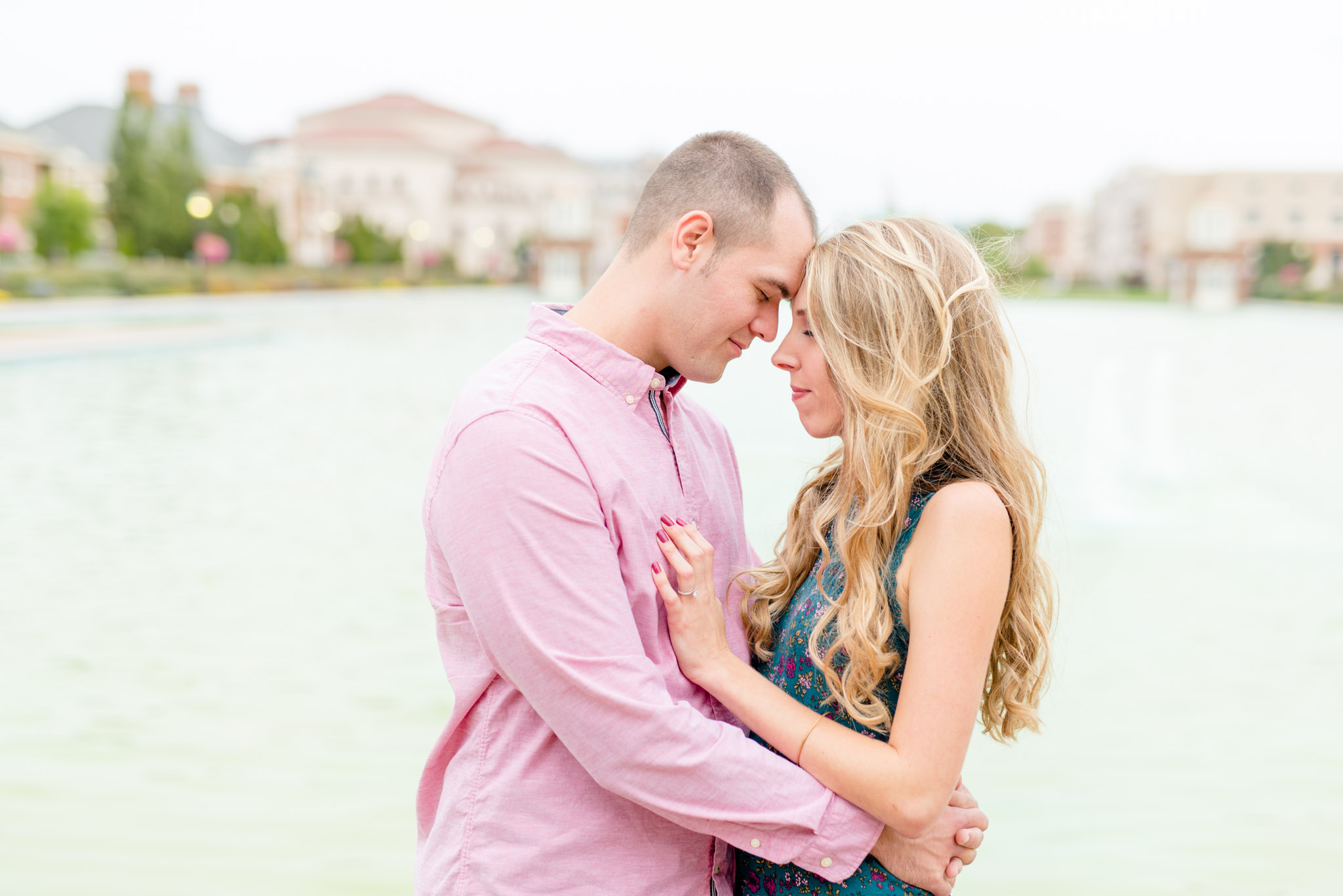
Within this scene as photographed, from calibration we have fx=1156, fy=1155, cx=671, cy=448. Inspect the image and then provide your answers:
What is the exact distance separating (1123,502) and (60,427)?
976cm

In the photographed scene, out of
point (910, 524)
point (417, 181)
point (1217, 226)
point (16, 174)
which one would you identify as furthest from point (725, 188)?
point (417, 181)

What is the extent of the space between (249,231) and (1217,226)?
1770 inches

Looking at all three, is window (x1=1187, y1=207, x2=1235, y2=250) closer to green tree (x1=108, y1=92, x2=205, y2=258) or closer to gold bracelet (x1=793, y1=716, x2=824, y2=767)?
green tree (x1=108, y1=92, x2=205, y2=258)

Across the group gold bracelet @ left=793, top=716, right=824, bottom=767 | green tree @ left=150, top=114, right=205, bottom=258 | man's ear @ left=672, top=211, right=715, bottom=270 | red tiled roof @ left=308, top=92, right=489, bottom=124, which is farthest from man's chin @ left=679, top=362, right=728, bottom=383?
red tiled roof @ left=308, top=92, right=489, bottom=124

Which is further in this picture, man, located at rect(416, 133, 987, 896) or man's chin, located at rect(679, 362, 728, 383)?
man's chin, located at rect(679, 362, 728, 383)

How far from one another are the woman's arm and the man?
0.14 ft

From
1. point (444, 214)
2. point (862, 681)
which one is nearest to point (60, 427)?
point (862, 681)

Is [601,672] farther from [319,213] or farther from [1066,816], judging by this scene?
[319,213]

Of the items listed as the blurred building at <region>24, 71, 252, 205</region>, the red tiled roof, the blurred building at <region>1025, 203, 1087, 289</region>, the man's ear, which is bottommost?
the blurred building at <region>1025, 203, 1087, 289</region>

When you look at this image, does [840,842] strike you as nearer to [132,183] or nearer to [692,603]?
[692,603]

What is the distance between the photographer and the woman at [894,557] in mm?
1503

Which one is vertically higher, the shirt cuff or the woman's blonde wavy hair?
the woman's blonde wavy hair

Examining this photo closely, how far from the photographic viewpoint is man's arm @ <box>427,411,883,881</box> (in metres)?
1.39

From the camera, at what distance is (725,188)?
1644 millimetres
